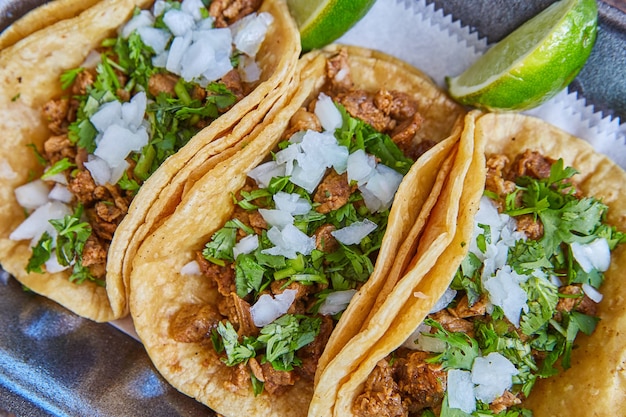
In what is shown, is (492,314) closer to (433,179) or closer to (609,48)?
(433,179)

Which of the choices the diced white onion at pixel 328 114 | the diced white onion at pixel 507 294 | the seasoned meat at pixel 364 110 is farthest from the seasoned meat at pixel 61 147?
the diced white onion at pixel 507 294

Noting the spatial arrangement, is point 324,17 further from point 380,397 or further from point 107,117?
point 380,397

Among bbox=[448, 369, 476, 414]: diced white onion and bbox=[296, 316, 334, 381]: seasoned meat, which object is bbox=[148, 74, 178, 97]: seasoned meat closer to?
bbox=[296, 316, 334, 381]: seasoned meat

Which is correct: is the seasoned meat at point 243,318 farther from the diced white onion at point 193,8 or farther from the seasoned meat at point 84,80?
the diced white onion at point 193,8

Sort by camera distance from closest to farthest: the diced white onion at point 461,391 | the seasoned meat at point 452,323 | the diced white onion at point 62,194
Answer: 1. the diced white onion at point 461,391
2. the seasoned meat at point 452,323
3. the diced white onion at point 62,194

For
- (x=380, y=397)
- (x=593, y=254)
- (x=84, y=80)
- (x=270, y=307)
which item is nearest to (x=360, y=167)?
(x=270, y=307)

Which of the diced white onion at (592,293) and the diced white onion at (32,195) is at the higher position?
the diced white onion at (592,293)

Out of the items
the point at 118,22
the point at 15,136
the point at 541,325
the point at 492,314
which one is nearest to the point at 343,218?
the point at 492,314
